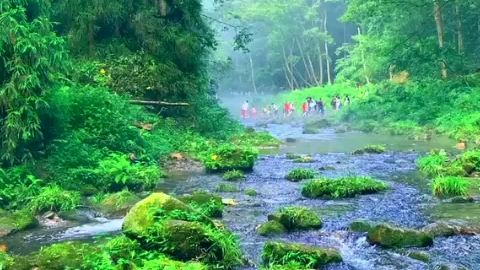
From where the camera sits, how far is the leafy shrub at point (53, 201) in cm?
1103

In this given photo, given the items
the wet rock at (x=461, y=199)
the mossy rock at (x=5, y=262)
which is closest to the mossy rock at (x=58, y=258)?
the mossy rock at (x=5, y=262)

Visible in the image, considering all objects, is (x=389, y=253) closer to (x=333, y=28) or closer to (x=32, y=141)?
(x=32, y=141)

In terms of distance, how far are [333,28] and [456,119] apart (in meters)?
40.2

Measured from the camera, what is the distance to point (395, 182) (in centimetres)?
1443

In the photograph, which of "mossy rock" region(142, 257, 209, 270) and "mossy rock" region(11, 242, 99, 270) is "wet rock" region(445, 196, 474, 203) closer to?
"mossy rock" region(142, 257, 209, 270)

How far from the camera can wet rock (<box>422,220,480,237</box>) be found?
9.10 metres

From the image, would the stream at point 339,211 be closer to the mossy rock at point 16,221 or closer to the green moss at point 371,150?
the mossy rock at point 16,221

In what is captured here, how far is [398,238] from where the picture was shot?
8.52 meters

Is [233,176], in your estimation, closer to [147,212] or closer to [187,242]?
[147,212]

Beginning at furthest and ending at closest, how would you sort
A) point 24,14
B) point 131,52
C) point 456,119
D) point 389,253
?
point 456,119 → point 131,52 → point 24,14 → point 389,253

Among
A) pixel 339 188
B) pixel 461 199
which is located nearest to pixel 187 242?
pixel 339 188

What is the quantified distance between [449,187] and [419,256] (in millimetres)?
4901

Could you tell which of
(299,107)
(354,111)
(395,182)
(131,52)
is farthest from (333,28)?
(395,182)

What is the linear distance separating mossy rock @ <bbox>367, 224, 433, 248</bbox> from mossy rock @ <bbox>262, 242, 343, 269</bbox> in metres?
0.95
